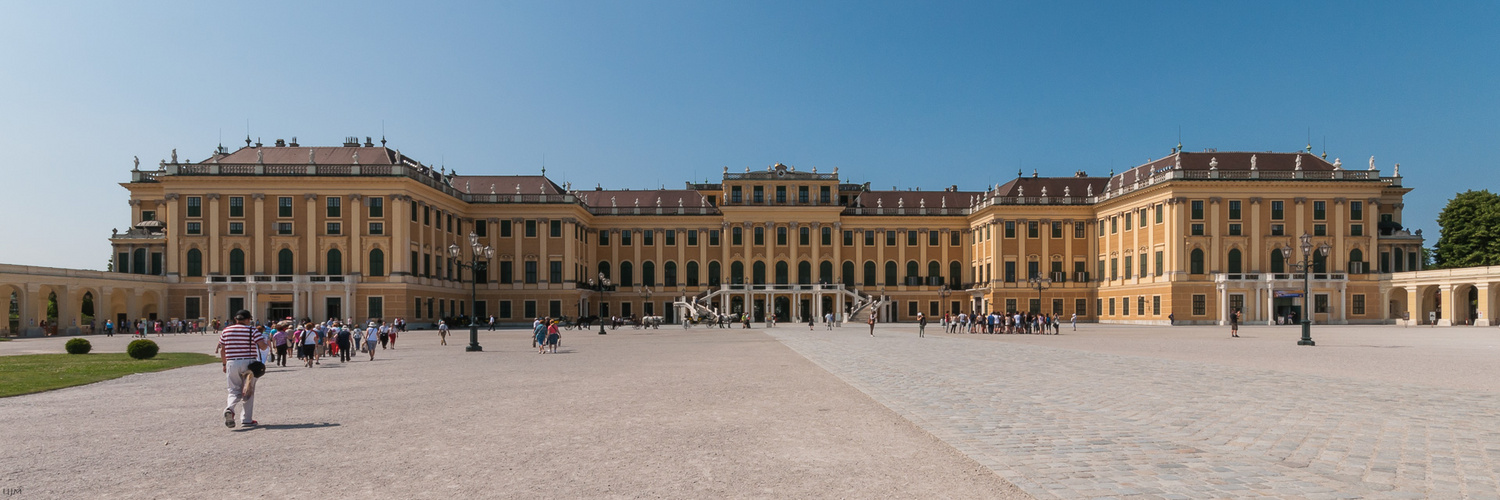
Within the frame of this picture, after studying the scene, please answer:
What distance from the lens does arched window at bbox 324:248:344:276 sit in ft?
209

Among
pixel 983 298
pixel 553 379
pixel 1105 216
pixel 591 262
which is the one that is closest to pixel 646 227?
pixel 591 262

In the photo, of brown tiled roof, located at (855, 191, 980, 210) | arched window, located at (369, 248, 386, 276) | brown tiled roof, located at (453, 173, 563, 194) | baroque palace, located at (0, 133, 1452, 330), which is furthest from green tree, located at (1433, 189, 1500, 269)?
arched window, located at (369, 248, 386, 276)

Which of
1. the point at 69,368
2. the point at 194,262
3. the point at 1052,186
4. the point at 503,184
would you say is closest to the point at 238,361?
the point at 69,368

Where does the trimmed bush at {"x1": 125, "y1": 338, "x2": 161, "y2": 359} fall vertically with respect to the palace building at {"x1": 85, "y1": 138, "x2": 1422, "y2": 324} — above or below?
below

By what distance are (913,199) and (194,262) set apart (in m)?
60.0

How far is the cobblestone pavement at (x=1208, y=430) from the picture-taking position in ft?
26.5

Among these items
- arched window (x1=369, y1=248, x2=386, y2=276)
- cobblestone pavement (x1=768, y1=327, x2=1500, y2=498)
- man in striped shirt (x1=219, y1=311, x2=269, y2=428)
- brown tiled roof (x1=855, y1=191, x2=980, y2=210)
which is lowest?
cobblestone pavement (x1=768, y1=327, x2=1500, y2=498)

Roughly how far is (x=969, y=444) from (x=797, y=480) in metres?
2.69

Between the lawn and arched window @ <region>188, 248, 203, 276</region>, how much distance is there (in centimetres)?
3767

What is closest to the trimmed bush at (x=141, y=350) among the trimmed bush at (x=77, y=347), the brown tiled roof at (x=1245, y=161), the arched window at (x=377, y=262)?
the trimmed bush at (x=77, y=347)

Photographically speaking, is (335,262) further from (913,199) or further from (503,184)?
(913,199)

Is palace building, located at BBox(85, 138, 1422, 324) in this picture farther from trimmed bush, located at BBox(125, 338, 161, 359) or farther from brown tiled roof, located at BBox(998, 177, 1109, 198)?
trimmed bush, located at BBox(125, 338, 161, 359)

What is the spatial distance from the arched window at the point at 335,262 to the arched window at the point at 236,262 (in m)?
5.77

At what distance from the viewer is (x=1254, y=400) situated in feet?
46.8
